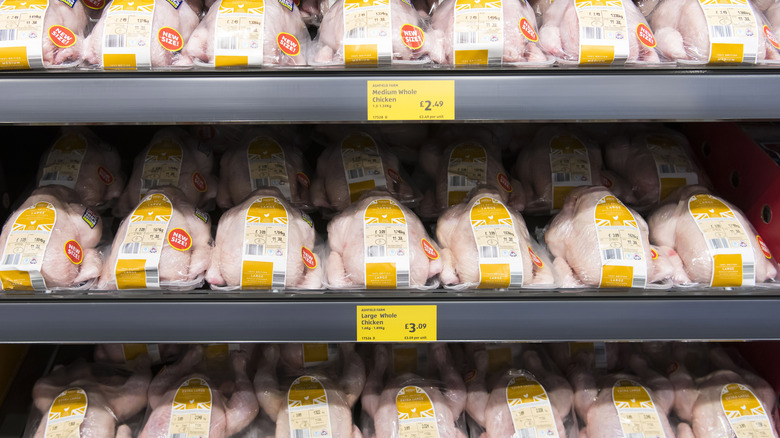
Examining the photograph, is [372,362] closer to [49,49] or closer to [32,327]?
[32,327]

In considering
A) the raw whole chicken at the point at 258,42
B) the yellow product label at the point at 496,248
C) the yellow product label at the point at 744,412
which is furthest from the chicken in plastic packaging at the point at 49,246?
the yellow product label at the point at 744,412

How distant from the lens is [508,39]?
3.68ft

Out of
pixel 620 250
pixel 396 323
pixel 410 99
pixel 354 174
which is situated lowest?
pixel 396 323

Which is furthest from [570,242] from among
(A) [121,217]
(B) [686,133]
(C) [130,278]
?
(A) [121,217]

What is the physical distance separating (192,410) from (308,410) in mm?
259

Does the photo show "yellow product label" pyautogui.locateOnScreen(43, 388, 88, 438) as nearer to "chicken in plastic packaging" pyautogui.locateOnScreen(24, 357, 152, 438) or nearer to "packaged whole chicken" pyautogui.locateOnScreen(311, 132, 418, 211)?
"chicken in plastic packaging" pyautogui.locateOnScreen(24, 357, 152, 438)

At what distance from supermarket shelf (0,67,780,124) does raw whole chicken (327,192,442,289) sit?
0.91ft

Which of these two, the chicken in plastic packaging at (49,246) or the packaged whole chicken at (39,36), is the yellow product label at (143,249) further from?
the packaged whole chicken at (39,36)

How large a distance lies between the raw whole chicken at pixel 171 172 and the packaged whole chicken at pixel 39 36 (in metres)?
0.35

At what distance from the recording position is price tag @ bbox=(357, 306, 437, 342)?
44.3 inches

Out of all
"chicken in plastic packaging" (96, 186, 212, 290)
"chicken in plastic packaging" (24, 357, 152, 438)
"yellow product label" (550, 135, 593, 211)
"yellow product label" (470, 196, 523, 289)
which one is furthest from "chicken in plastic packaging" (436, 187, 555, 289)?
"chicken in plastic packaging" (24, 357, 152, 438)

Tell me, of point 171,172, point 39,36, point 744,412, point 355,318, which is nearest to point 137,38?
point 39,36

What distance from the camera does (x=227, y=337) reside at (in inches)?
44.3

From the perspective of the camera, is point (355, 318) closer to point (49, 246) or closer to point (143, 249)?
point (143, 249)
